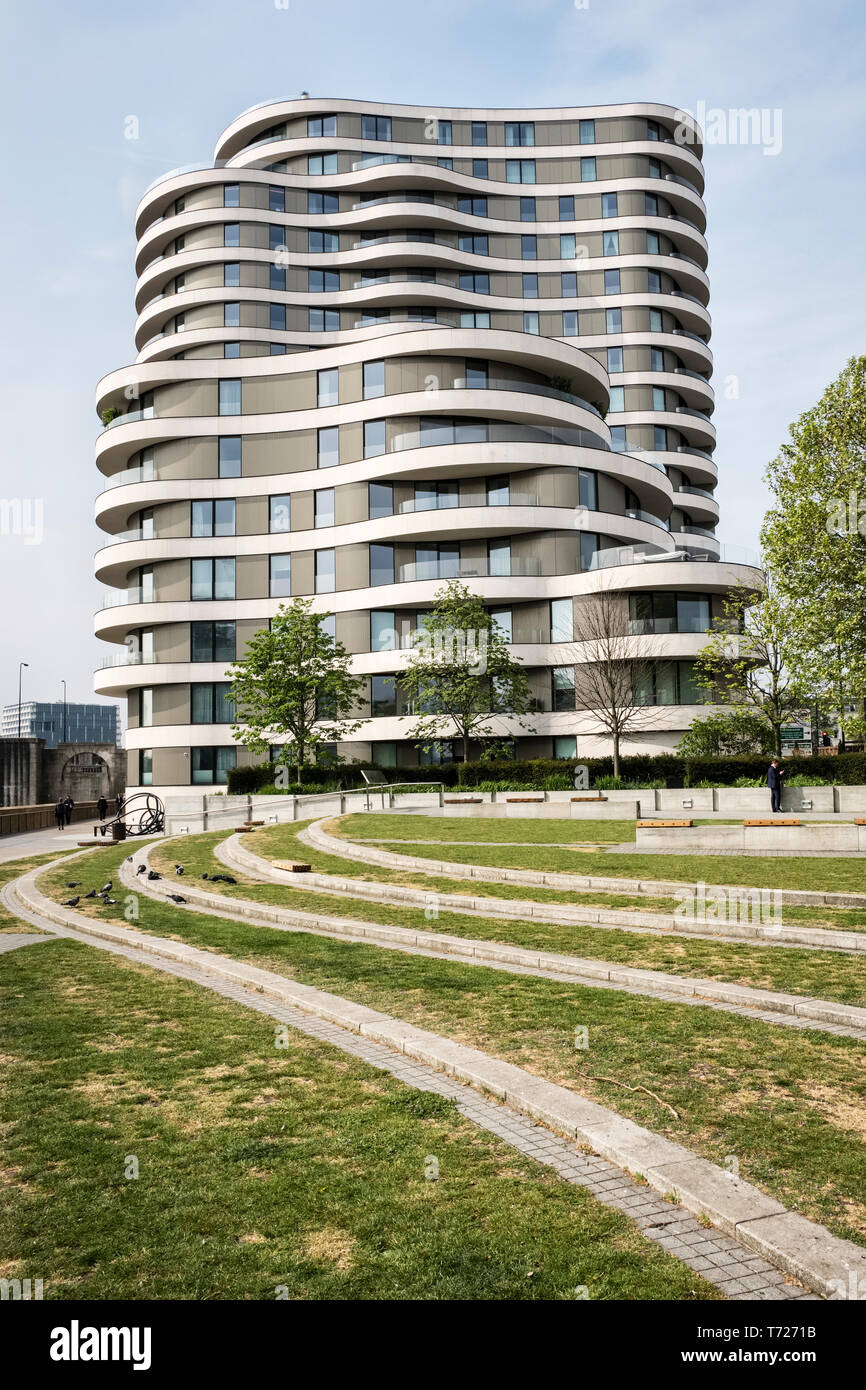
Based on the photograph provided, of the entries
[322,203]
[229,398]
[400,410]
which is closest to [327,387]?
[400,410]

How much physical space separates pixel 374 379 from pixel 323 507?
23.1ft

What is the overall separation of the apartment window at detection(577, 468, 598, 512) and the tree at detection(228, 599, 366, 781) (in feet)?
47.2

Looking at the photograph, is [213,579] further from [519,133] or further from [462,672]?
[519,133]

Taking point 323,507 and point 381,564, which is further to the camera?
point 323,507

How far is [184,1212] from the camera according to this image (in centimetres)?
475

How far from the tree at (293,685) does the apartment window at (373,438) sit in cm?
1020

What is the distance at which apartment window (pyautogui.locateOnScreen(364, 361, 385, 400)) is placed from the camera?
160 feet

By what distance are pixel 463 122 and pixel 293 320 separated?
816 inches

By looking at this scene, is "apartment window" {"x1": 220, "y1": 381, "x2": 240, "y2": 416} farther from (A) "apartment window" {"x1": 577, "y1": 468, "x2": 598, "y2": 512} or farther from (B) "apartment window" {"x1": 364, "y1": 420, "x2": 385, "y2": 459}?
(A) "apartment window" {"x1": 577, "y1": 468, "x2": 598, "y2": 512}

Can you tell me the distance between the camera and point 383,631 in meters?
47.7

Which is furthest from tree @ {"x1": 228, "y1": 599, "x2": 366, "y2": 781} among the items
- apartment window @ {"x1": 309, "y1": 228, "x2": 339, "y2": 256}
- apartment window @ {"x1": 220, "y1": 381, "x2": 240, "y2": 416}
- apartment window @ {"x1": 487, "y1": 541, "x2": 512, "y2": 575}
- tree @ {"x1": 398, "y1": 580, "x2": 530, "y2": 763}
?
apartment window @ {"x1": 309, "y1": 228, "x2": 339, "y2": 256}

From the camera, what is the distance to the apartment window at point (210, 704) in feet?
165

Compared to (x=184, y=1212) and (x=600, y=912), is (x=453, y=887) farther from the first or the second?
(x=184, y=1212)

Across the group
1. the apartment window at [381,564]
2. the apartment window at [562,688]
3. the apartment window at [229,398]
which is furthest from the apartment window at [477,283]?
the apartment window at [562,688]
